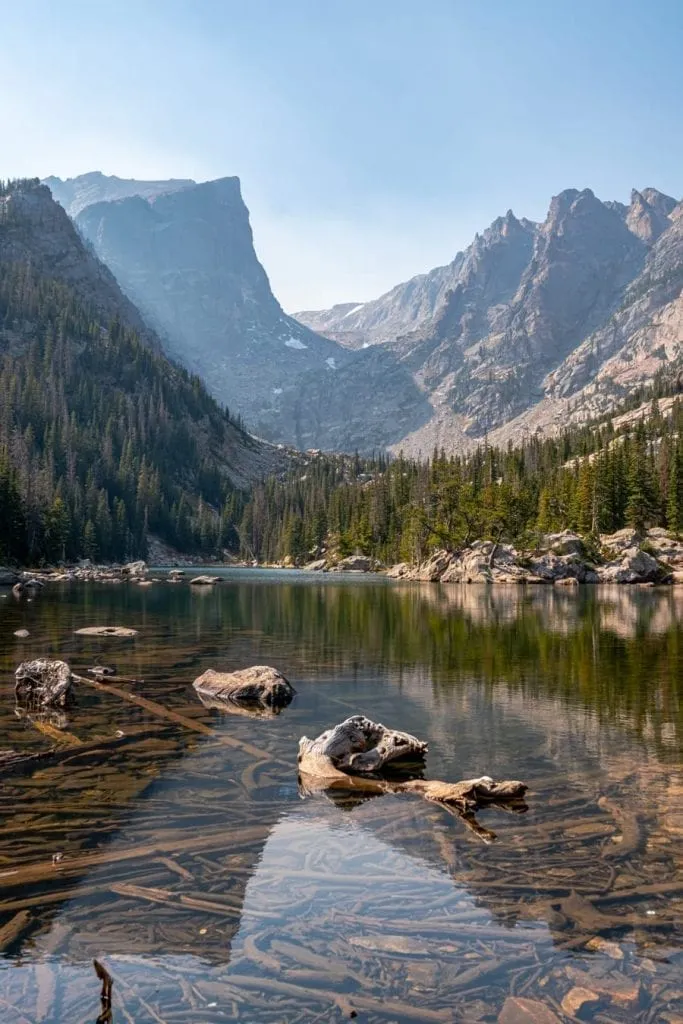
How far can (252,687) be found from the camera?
2420 cm

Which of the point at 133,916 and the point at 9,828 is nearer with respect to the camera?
the point at 133,916

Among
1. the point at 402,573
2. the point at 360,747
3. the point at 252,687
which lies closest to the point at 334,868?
the point at 360,747

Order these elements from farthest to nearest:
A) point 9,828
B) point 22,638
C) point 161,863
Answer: point 22,638, point 9,828, point 161,863

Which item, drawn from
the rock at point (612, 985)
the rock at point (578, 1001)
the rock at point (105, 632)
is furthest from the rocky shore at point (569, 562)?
the rock at point (578, 1001)

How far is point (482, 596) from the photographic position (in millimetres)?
85188

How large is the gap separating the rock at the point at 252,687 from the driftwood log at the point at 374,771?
6.83 m

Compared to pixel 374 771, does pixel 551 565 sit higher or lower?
higher

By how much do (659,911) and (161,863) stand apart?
7.31m

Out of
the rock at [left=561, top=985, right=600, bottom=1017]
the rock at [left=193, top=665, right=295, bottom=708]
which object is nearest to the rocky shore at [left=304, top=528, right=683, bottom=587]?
the rock at [left=193, top=665, right=295, bottom=708]

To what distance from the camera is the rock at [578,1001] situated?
24.5ft

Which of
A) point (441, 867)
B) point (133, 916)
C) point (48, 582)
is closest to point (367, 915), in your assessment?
point (441, 867)

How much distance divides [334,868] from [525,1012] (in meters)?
4.18

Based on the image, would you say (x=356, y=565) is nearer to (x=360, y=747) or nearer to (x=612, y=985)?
(x=360, y=747)

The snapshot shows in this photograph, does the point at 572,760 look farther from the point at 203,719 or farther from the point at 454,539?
the point at 454,539
